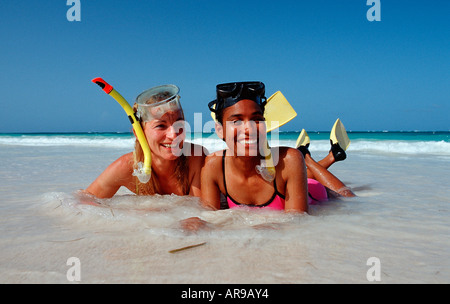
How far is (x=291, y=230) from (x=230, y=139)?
94 cm

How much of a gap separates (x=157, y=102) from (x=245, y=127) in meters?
1.11

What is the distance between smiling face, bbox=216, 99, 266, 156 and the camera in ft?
9.58

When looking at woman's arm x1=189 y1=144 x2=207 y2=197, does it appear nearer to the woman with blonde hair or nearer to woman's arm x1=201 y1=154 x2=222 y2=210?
the woman with blonde hair

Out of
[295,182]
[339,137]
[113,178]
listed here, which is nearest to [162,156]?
[113,178]

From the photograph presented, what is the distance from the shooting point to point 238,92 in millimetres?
3002

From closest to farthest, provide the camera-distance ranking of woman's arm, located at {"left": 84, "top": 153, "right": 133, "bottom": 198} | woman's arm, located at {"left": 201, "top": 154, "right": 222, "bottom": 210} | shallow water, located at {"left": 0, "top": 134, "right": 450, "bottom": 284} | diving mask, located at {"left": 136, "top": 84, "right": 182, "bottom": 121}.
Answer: shallow water, located at {"left": 0, "top": 134, "right": 450, "bottom": 284} → woman's arm, located at {"left": 201, "top": 154, "right": 222, "bottom": 210} → diving mask, located at {"left": 136, "top": 84, "right": 182, "bottom": 121} → woman's arm, located at {"left": 84, "top": 153, "right": 133, "bottom": 198}

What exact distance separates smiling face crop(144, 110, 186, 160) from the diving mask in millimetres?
53

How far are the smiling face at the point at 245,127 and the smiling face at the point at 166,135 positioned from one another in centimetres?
74

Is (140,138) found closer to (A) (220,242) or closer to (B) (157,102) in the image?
(B) (157,102)

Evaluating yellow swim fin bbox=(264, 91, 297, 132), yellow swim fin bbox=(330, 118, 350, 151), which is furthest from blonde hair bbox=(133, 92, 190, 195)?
yellow swim fin bbox=(330, 118, 350, 151)

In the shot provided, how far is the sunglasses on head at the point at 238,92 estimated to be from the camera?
2990mm

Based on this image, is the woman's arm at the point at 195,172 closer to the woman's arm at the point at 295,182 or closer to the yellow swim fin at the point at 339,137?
the woman's arm at the point at 295,182

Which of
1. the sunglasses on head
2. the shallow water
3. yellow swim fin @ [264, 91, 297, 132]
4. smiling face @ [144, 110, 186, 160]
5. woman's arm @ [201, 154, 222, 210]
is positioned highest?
the sunglasses on head
